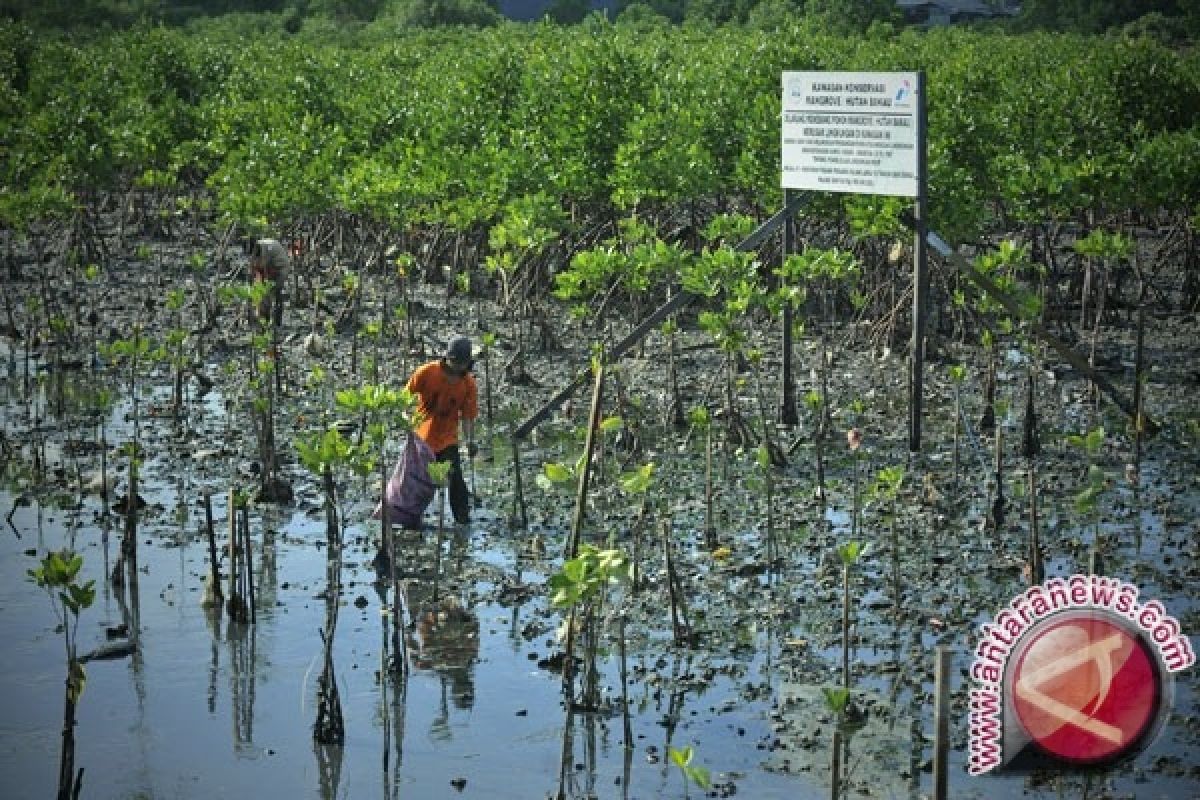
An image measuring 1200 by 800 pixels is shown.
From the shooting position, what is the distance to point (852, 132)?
14.7 meters

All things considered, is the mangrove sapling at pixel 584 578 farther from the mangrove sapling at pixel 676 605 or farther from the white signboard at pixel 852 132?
the white signboard at pixel 852 132

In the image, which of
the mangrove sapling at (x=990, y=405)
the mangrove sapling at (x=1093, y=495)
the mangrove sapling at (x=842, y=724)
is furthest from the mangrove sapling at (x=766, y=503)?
the mangrove sapling at (x=990, y=405)

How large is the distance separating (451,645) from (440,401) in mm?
2212

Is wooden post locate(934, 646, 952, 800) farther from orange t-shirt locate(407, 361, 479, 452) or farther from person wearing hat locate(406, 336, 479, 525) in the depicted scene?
orange t-shirt locate(407, 361, 479, 452)

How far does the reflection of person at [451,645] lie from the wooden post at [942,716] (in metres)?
3.61

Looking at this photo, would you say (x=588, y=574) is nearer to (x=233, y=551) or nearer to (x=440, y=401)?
(x=233, y=551)

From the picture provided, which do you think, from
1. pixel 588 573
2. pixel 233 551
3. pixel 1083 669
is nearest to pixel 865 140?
pixel 233 551

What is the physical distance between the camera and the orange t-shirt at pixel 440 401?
12.6 m

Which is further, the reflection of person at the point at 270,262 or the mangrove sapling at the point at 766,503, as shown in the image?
the reflection of person at the point at 270,262

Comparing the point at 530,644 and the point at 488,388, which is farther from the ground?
the point at 488,388

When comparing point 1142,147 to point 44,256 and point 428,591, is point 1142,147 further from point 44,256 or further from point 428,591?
point 44,256

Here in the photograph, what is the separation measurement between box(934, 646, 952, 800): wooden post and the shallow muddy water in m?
1.51

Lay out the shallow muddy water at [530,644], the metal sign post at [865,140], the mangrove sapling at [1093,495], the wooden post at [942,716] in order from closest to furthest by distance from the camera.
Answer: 1. the wooden post at [942,716]
2. the shallow muddy water at [530,644]
3. the mangrove sapling at [1093,495]
4. the metal sign post at [865,140]

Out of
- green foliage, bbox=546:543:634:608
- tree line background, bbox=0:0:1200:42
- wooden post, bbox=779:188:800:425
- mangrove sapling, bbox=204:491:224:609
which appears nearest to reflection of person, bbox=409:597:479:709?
mangrove sapling, bbox=204:491:224:609
